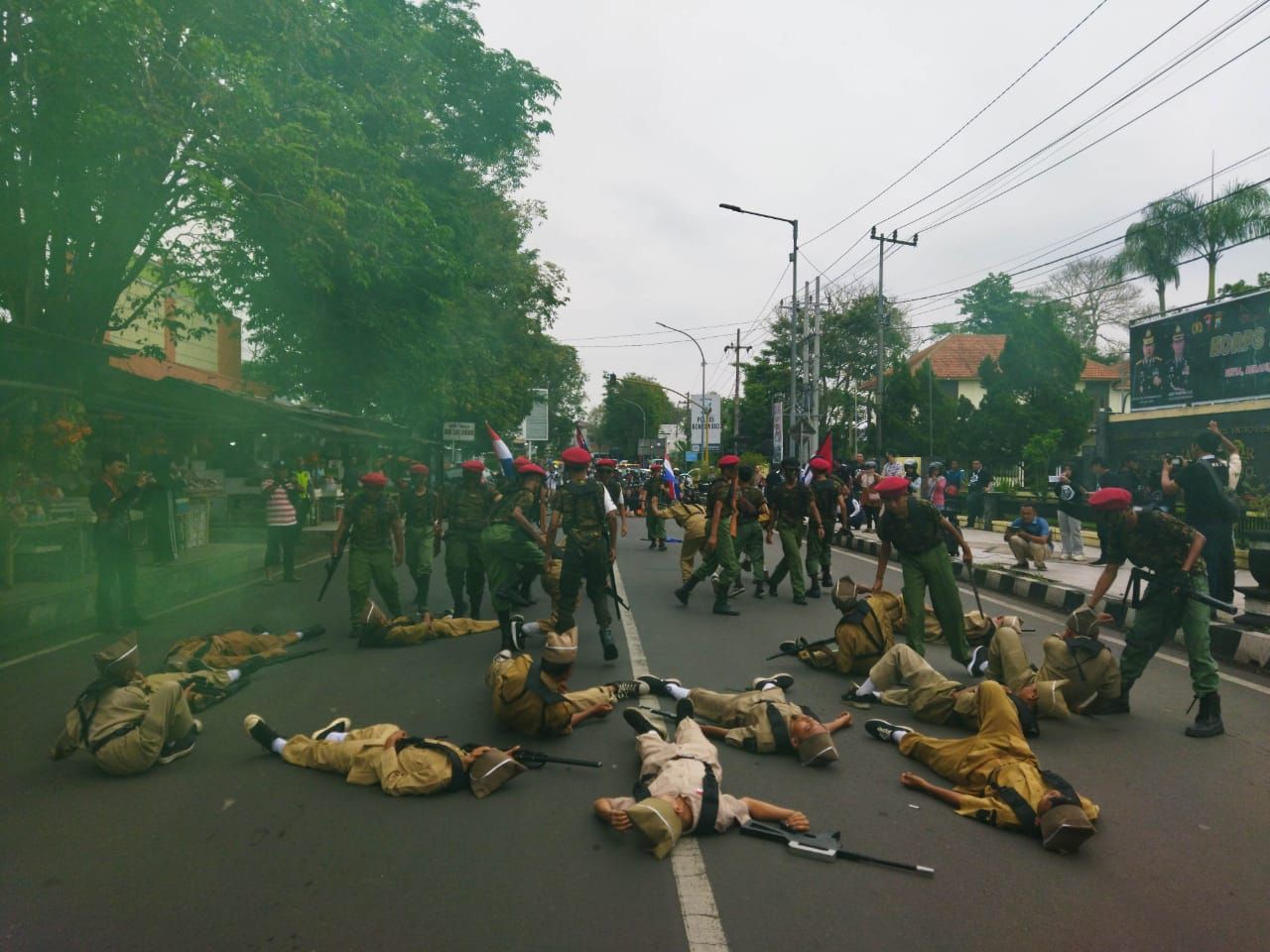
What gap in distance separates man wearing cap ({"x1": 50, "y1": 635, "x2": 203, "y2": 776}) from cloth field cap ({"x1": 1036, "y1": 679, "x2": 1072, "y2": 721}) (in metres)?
5.12

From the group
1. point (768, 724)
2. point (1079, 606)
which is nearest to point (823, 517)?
point (1079, 606)

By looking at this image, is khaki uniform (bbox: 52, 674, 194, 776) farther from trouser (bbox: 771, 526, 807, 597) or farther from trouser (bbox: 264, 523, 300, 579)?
trouser (bbox: 264, 523, 300, 579)

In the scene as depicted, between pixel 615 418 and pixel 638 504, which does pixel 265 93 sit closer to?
pixel 638 504

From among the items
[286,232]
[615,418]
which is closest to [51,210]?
[286,232]

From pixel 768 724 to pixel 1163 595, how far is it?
2796 millimetres

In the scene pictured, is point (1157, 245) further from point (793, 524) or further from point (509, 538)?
point (509, 538)

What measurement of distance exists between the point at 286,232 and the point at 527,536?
6.62 metres

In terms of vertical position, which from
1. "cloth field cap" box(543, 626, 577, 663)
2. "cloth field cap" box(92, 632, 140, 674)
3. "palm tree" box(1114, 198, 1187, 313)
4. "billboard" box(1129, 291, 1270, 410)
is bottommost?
"cloth field cap" box(543, 626, 577, 663)

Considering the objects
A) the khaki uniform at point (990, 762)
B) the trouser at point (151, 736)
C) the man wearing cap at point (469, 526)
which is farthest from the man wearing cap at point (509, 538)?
the khaki uniform at point (990, 762)

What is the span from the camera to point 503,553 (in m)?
8.48

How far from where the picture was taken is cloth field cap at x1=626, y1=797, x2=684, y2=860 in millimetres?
3689

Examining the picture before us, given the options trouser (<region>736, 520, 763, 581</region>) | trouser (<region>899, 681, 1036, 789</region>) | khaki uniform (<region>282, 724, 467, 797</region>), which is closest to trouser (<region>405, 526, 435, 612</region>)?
trouser (<region>736, 520, 763, 581</region>)

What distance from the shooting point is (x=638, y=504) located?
1168 inches

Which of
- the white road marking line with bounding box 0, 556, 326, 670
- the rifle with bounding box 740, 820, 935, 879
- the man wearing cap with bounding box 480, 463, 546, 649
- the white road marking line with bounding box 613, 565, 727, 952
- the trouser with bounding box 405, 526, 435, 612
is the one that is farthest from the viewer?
the trouser with bounding box 405, 526, 435, 612
